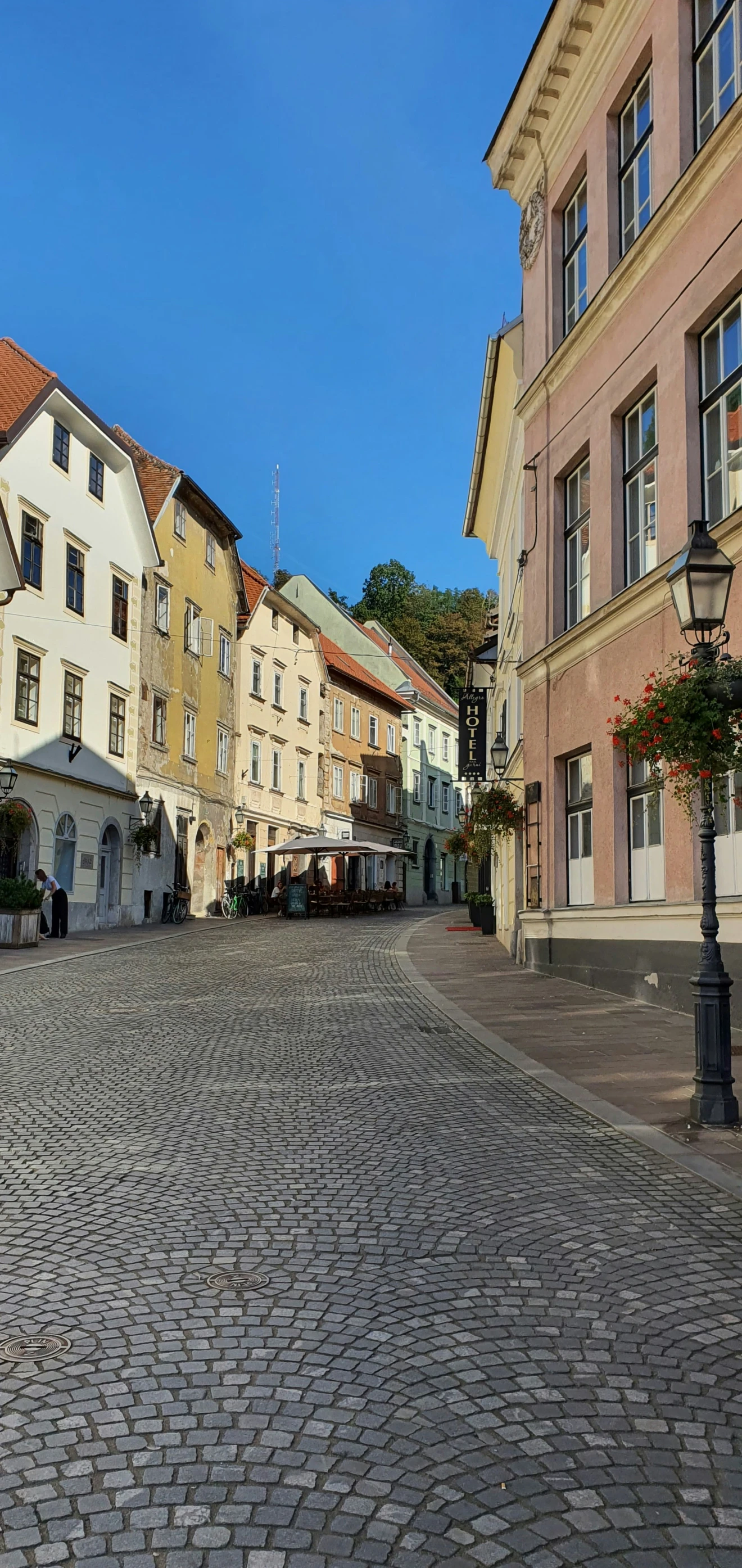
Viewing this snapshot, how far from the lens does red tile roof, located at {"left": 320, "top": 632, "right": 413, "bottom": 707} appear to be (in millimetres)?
52594

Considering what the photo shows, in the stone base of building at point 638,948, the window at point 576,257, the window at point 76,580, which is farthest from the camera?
the window at point 76,580

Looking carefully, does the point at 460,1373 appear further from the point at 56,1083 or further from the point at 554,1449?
the point at 56,1083

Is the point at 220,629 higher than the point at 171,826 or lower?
higher

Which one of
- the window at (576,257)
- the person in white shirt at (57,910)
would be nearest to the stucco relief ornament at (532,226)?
the window at (576,257)

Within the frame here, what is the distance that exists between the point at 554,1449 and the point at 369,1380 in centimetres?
63

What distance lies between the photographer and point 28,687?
27703 mm

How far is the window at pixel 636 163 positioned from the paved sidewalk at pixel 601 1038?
9.15 metres

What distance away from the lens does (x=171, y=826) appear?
3647 cm

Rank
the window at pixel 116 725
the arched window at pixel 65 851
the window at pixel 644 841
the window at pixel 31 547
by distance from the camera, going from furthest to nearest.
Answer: the window at pixel 116 725 < the arched window at pixel 65 851 < the window at pixel 31 547 < the window at pixel 644 841

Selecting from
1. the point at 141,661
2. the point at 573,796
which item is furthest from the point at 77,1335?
the point at 141,661

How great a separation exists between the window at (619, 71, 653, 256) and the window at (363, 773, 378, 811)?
41.3 meters

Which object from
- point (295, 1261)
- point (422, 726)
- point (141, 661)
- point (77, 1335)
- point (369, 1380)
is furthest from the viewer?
point (422, 726)

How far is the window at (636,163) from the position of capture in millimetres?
14852

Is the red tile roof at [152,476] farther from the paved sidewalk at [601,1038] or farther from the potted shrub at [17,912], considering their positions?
the paved sidewalk at [601,1038]
